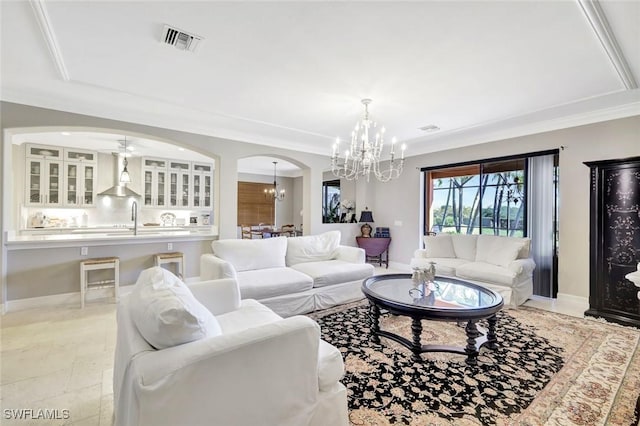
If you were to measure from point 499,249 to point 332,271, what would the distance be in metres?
2.62

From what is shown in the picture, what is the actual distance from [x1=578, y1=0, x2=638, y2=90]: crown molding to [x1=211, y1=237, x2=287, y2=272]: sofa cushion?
12.3 feet

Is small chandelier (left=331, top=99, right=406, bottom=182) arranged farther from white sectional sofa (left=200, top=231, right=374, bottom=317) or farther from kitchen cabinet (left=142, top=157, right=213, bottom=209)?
kitchen cabinet (left=142, top=157, right=213, bottom=209)

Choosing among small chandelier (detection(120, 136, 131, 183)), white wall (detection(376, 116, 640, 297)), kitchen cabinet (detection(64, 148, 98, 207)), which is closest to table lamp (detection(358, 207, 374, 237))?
white wall (detection(376, 116, 640, 297))

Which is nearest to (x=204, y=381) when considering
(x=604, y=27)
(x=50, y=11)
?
(x=50, y=11)

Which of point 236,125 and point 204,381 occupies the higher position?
point 236,125

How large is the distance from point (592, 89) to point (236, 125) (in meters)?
4.53

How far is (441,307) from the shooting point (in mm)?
2484

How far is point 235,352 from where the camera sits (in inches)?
51.7

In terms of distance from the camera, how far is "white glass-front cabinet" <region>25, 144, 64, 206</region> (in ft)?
19.3

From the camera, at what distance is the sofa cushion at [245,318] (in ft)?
6.84

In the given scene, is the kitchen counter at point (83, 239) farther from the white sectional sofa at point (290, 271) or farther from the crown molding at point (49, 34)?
the crown molding at point (49, 34)

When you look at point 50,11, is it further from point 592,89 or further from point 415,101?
point 592,89

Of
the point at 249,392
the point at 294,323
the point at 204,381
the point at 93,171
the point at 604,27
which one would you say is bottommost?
the point at 249,392

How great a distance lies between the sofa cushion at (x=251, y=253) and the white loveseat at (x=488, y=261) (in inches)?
92.2
